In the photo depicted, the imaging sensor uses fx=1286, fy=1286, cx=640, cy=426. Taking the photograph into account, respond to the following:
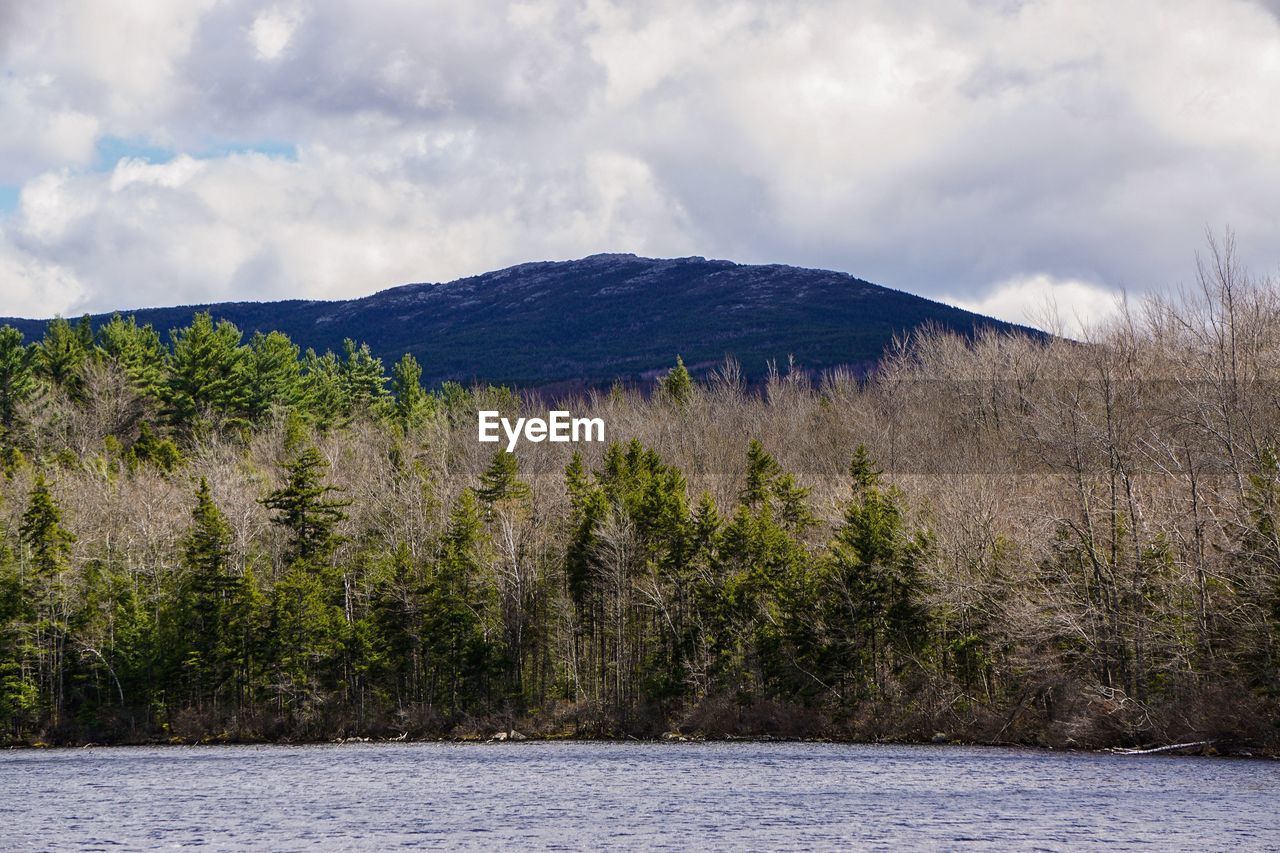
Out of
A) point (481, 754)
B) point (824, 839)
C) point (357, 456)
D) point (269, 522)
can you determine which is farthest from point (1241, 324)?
point (357, 456)

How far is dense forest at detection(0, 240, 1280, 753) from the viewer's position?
53.7m

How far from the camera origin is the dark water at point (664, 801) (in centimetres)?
3444

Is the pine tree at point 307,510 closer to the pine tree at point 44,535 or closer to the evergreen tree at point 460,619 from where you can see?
the evergreen tree at point 460,619

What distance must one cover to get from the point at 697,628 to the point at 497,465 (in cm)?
2475

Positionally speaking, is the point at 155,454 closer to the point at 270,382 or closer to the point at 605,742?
the point at 270,382

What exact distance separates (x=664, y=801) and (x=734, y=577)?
3055 cm

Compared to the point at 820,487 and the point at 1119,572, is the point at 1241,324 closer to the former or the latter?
the point at 1119,572

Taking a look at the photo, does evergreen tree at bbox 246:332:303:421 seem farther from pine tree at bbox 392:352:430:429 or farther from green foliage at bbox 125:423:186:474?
pine tree at bbox 392:352:430:429

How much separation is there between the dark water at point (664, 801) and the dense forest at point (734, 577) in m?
5.76

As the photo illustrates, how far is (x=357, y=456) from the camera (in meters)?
112

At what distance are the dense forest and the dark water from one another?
227 inches

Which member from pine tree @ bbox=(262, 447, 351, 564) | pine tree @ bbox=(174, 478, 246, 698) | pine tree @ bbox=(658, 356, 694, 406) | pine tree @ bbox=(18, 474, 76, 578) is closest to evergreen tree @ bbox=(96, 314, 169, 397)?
pine tree @ bbox=(18, 474, 76, 578)

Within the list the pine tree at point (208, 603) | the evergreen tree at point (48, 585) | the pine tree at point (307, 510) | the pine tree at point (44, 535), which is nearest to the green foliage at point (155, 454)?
the pine tree at point (44, 535)

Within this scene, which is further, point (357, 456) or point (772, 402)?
point (772, 402)
